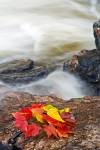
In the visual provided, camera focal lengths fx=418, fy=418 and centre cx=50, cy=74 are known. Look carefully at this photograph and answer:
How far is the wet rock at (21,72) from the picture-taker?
11773mm

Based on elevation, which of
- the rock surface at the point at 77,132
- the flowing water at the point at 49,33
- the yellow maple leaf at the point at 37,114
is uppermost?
the flowing water at the point at 49,33

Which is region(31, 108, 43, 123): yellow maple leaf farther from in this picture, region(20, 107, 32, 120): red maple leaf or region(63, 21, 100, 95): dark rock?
region(63, 21, 100, 95): dark rock

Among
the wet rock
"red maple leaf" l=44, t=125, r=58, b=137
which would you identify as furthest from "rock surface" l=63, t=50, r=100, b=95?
"red maple leaf" l=44, t=125, r=58, b=137

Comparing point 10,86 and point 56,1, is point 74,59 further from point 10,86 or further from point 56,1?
point 56,1

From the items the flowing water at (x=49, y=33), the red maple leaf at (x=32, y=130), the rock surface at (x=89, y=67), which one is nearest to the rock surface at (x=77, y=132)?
the red maple leaf at (x=32, y=130)

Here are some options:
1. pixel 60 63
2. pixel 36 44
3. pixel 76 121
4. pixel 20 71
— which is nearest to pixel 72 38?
pixel 36 44

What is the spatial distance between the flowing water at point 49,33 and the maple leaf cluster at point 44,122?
17.7ft

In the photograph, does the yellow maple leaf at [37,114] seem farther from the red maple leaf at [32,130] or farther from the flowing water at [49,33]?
the flowing water at [49,33]

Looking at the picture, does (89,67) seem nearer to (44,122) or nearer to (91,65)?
(91,65)

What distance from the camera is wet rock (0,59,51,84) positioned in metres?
11.8

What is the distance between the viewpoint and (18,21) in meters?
20.5

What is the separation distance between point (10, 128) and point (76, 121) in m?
0.93

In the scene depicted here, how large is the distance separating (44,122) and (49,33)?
1275 centimetres

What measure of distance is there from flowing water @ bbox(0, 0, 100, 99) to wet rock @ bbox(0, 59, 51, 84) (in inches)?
8.9
